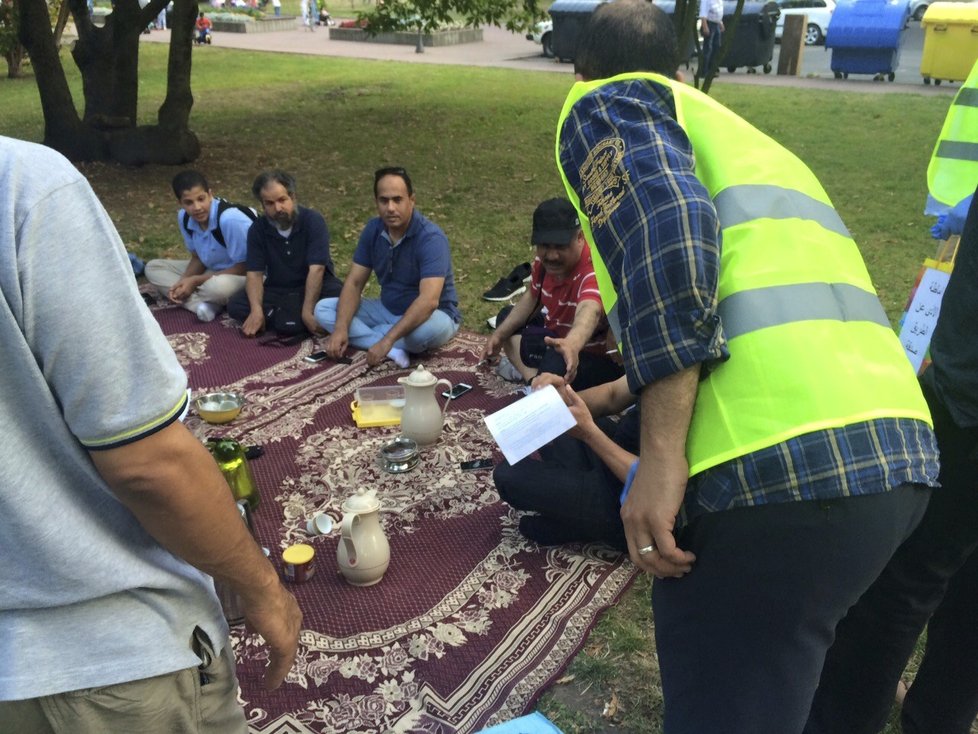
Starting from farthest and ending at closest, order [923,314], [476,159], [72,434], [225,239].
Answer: [476,159], [225,239], [923,314], [72,434]

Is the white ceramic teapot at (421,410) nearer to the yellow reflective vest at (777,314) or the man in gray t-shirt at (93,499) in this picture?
the yellow reflective vest at (777,314)

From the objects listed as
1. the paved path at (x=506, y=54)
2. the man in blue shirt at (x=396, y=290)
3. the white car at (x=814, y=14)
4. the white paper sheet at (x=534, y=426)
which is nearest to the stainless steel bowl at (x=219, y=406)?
the man in blue shirt at (x=396, y=290)

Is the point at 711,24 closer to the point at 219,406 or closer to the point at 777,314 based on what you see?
the point at 219,406

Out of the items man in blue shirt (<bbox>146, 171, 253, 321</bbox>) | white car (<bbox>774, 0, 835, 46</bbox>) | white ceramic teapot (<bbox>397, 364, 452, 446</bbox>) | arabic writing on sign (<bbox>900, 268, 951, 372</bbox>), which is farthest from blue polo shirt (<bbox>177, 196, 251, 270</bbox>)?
white car (<bbox>774, 0, 835, 46</bbox>)

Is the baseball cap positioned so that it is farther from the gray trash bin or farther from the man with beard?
the gray trash bin

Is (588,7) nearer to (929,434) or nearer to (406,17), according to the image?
(406,17)

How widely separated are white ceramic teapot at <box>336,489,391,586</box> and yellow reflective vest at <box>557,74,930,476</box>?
5.34 ft

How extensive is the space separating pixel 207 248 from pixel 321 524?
3.00 m

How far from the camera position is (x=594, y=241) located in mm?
1404

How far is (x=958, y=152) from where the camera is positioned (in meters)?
2.34

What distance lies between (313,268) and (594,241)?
3786 millimetres

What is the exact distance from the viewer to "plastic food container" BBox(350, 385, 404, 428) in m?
3.93

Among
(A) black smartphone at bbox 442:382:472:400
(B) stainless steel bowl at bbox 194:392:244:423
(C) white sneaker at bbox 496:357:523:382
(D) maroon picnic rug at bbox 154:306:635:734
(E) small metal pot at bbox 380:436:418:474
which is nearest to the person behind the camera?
Answer: (D) maroon picnic rug at bbox 154:306:635:734

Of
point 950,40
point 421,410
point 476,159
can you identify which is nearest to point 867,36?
point 950,40
